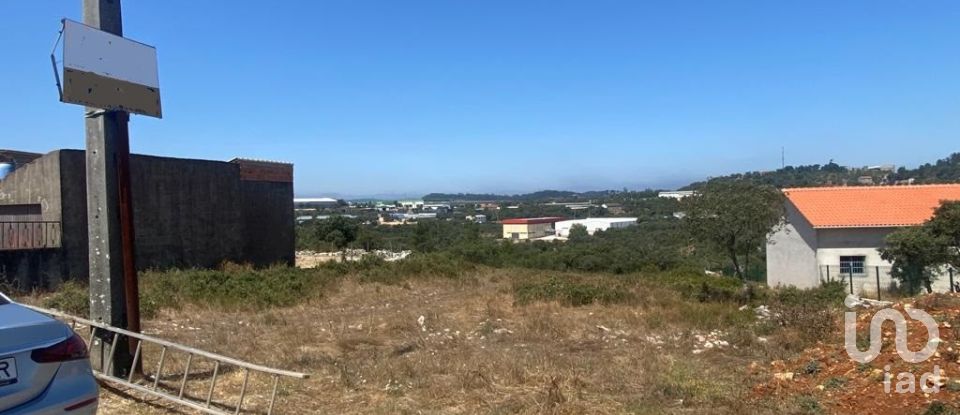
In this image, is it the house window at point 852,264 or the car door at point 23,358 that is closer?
the car door at point 23,358

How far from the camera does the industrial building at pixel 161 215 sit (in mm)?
17078

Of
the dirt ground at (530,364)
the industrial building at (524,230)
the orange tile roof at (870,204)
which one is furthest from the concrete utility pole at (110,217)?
the industrial building at (524,230)

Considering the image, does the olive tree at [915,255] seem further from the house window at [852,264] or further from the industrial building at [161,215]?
the industrial building at [161,215]

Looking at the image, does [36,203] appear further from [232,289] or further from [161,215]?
[232,289]

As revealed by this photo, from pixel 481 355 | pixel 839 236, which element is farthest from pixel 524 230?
pixel 481 355

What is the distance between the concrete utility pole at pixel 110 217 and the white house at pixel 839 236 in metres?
33.9

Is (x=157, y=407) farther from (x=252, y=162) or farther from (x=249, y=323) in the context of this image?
(x=252, y=162)

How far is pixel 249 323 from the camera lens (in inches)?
392

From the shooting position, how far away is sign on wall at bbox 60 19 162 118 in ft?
17.7

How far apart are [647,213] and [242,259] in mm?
58374

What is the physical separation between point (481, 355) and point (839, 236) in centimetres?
3364

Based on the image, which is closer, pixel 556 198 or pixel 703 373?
pixel 703 373

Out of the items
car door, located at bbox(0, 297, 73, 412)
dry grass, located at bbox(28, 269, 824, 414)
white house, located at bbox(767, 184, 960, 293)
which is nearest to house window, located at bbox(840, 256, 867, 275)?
white house, located at bbox(767, 184, 960, 293)

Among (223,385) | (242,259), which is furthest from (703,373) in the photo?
(242,259)
